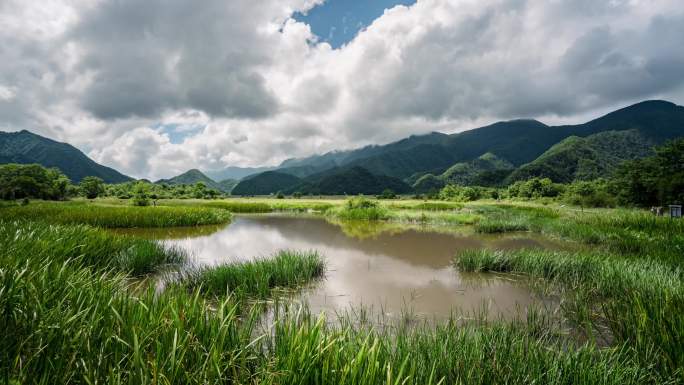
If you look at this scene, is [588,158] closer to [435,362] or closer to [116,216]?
[116,216]

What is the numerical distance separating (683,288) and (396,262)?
6.74 metres

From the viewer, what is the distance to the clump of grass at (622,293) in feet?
11.2

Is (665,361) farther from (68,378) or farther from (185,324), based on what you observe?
(68,378)

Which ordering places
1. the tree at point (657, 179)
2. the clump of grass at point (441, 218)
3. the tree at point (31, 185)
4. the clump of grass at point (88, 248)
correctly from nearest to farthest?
the clump of grass at point (88, 248) → the clump of grass at point (441, 218) → the tree at point (657, 179) → the tree at point (31, 185)

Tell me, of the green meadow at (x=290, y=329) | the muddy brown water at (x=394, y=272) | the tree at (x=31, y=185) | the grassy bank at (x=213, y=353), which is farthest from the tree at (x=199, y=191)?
the grassy bank at (x=213, y=353)

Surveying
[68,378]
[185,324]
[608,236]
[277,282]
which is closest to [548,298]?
[277,282]

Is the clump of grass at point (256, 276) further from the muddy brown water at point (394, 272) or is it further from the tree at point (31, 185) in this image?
the tree at point (31, 185)

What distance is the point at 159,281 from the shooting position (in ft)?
24.5

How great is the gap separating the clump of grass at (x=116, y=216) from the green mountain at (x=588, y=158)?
389 ft

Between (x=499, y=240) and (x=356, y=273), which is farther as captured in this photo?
(x=499, y=240)

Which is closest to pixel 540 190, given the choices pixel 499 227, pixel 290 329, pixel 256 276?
pixel 499 227

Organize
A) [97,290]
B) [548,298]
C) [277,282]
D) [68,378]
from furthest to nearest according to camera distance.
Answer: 1. [277,282]
2. [548,298]
3. [97,290]
4. [68,378]

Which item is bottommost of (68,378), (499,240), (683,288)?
(499,240)

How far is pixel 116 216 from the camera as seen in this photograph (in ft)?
60.1
